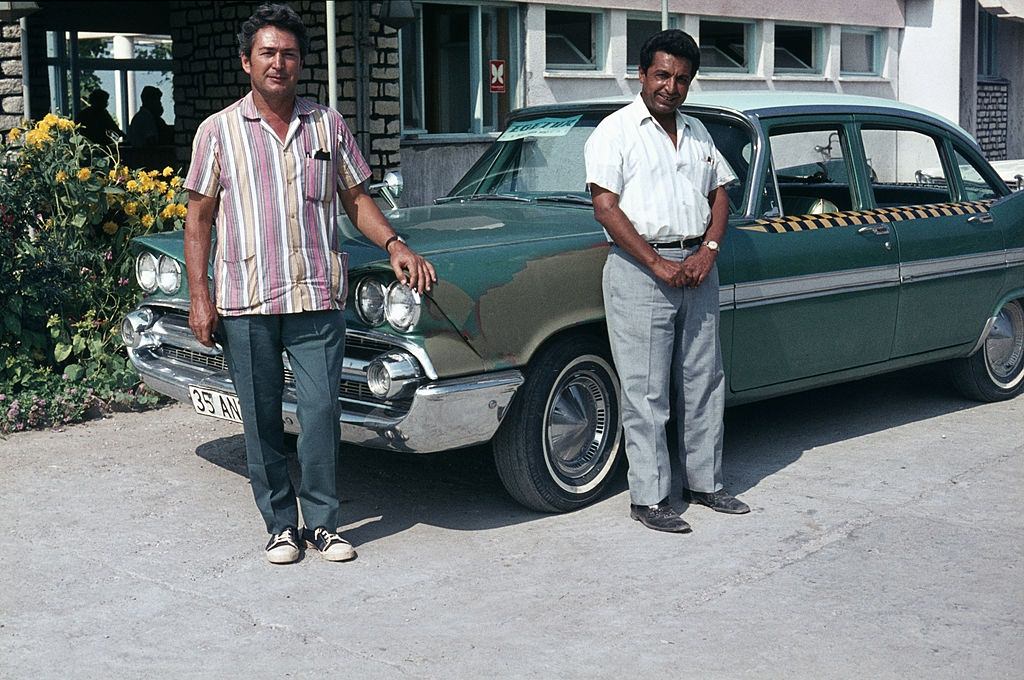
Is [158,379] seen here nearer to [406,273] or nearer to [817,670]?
[406,273]

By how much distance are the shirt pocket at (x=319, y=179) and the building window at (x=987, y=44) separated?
22.6 m

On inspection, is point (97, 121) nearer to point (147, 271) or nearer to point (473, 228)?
point (147, 271)

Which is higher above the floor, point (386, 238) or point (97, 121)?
point (97, 121)

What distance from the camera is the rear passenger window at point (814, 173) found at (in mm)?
6625

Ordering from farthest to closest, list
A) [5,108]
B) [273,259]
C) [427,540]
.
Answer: [5,108] → [427,540] → [273,259]

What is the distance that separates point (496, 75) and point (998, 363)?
29.4 ft

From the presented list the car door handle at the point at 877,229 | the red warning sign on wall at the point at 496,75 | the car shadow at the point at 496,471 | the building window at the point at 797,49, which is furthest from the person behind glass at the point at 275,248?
the building window at the point at 797,49

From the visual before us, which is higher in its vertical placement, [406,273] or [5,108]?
[5,108]

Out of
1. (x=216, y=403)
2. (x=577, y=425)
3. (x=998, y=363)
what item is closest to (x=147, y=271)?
(x=216, y=403)

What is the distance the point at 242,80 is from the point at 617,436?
423 inches

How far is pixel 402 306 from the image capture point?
5.08 meters

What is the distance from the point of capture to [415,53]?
15.1m

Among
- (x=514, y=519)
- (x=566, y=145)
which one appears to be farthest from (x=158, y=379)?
(x=566, y=145)

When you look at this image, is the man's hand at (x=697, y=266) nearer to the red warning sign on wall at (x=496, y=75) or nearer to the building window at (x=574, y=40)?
the red warning sign on wall at (x=496, y=75)
